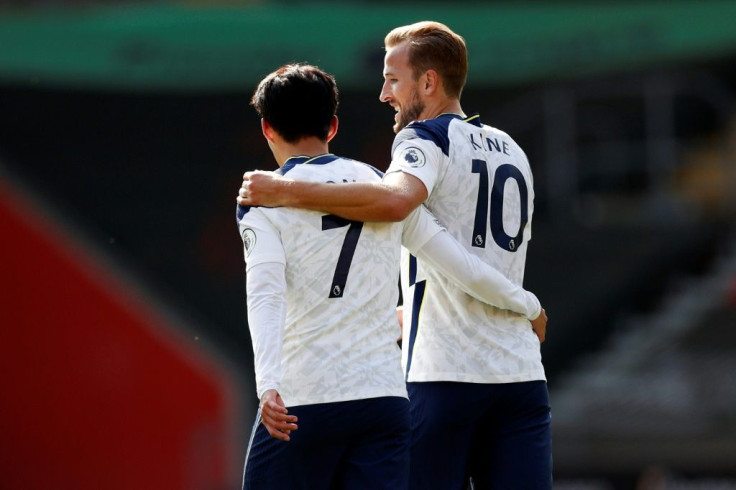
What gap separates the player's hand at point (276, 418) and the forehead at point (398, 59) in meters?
1.16

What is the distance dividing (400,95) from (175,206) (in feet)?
28.1

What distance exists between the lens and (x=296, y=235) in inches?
128

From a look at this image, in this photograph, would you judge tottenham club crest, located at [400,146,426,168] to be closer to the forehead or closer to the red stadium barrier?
the forehead

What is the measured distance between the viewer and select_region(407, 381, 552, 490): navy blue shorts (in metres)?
3.66

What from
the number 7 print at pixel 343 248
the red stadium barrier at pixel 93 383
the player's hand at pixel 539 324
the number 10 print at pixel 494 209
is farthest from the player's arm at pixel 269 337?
the red stadium barrier at pixel 93 383

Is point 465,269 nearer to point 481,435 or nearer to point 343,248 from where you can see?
point 343,248

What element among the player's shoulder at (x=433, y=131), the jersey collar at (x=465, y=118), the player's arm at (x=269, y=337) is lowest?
the player's arm at (x=269, y=337)

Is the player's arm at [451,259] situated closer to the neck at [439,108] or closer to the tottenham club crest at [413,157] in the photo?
the tottenham club crest at [413,157]

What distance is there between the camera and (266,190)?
10.8 ft

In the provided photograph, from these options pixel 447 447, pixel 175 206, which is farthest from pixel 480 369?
pixel 175 206

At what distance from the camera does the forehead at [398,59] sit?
148 inches

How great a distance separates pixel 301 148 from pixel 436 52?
598 millimetres

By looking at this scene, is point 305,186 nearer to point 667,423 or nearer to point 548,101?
point 667,423

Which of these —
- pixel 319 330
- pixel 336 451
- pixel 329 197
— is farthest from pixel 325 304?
pixel 336 451
